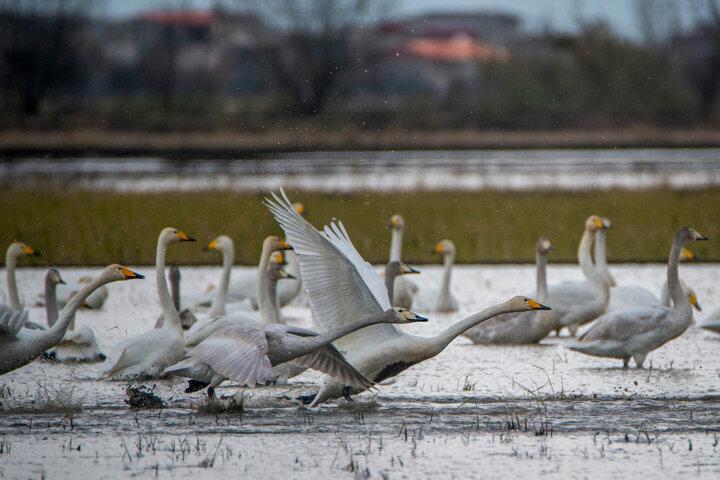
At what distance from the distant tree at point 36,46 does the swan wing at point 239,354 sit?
118ft

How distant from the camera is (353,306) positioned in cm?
812

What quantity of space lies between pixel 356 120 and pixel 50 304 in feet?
103

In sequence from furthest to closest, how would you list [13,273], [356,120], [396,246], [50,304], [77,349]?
[356,120], [396,246], [13,273], [50,304], [77,349]

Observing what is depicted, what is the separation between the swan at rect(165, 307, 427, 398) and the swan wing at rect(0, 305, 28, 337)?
3.19ft

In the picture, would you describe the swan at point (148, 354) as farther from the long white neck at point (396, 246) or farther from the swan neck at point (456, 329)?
the long white neck at point (396, 246)

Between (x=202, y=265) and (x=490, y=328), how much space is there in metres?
6.17

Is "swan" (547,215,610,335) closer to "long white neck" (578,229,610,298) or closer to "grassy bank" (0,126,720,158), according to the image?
"long white neck" (578,229,610,298)

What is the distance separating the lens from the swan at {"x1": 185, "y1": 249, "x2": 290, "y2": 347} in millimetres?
8703

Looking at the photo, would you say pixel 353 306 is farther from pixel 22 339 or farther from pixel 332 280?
pixel 22 339

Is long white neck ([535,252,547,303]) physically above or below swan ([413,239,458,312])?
above

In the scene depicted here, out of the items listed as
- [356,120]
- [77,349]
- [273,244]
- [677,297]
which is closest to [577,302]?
[677,297]

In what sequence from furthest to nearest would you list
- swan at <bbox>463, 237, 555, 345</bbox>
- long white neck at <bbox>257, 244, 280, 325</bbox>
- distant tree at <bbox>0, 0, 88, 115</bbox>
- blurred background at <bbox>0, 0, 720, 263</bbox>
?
distant tree at <bbox>0, 0, 88, 115</bbox>, blurred background at <bbox>0, 0, 720, 263</bbox>, swan at <bbox>463, 237, 555, 345</bbox>, long white neck at <bbox>257, 244, 280, 325</bbox>

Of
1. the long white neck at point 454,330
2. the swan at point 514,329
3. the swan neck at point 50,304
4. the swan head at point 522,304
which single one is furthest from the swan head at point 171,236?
the swan head at point 522,304

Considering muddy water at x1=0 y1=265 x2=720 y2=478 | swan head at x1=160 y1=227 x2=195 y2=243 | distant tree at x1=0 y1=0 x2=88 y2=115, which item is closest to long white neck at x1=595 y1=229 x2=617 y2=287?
muddy water at x1=0 y1=265 x2=720 y2=478
